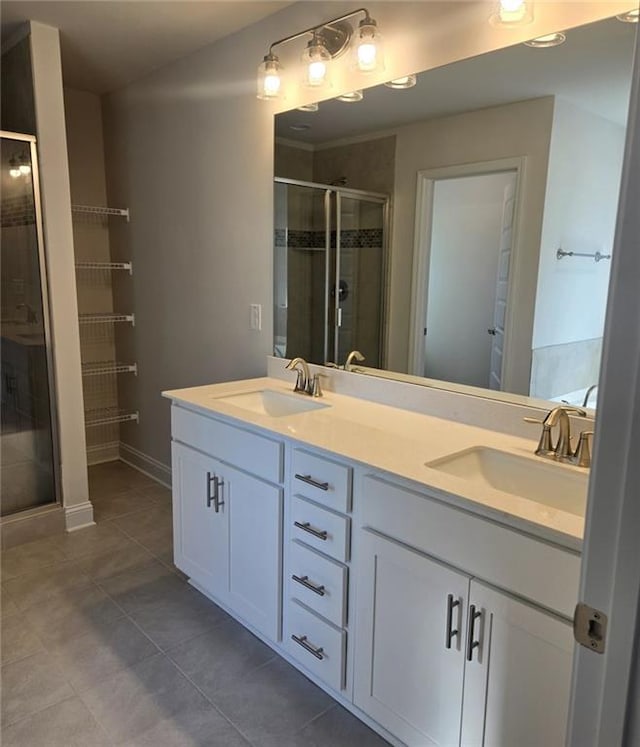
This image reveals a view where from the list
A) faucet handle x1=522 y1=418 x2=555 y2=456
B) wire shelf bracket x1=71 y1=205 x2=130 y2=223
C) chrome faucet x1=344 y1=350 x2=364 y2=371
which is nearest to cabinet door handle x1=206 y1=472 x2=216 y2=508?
chrome faucet x1=344 y1=350 x2=364 y2=371

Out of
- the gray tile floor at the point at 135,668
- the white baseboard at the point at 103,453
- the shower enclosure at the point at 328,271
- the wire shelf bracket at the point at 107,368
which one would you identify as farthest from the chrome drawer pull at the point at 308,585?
the white baseboard at the point at 103,453

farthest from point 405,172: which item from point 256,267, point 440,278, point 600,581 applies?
point 600,581

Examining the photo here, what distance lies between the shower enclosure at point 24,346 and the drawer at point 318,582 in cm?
172

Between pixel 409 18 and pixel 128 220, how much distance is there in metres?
2.28

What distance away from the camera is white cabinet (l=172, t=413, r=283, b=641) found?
1.90 m

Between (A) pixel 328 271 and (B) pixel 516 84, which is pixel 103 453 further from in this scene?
(B) pixel 516 84

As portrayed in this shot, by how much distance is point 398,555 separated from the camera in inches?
57.6

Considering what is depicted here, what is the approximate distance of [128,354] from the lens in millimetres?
3818

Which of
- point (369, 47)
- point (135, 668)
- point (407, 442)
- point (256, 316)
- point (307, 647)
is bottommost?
point (135, 668)

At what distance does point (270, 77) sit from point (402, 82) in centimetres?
65

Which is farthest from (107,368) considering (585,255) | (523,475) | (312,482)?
(585,255)

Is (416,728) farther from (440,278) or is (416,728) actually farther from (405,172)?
(405,172)

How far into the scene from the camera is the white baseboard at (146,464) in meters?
3.59

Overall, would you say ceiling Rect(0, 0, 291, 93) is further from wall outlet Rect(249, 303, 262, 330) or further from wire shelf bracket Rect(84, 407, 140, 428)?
wire shelf bracket Rect(84, 407, 140, 428)
